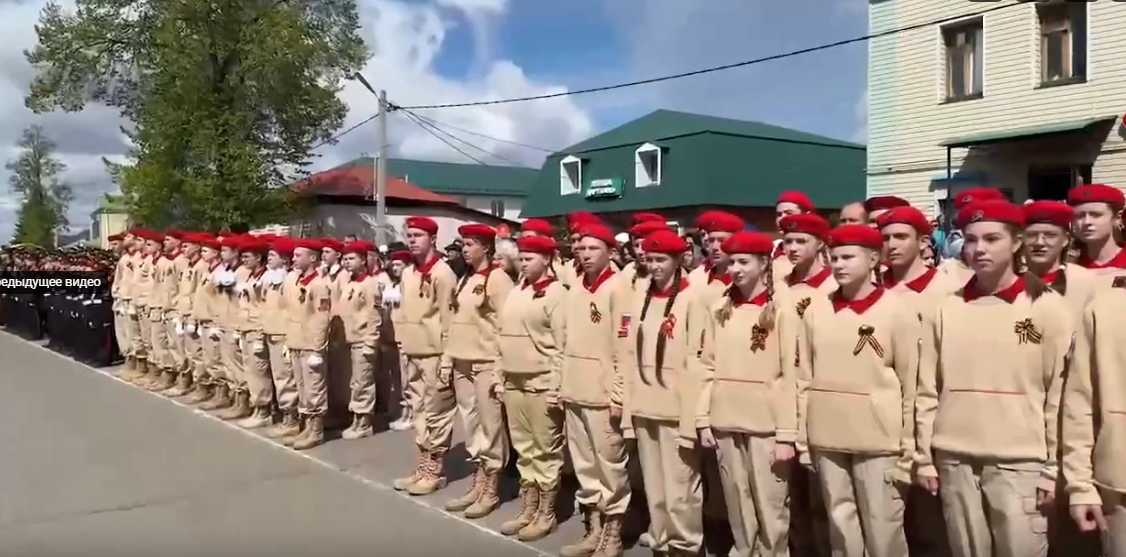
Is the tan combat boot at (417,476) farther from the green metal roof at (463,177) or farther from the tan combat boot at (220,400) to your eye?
the green metal roof at (463,177)

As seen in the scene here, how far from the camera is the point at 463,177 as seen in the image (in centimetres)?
6731

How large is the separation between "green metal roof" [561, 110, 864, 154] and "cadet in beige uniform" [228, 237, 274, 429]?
22180mm

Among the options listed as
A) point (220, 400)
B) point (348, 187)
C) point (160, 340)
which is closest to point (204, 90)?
point (348, 187)

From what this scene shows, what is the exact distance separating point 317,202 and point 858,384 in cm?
2700

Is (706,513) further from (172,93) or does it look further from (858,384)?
(172,93)

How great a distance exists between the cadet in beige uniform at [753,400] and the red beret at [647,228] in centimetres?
70

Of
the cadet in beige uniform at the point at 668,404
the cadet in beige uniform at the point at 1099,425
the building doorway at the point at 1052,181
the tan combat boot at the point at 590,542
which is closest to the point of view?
the cadet in beige uniform at the point at 1099,425

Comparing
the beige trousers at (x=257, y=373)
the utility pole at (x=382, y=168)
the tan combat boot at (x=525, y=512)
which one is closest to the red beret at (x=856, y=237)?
the tan combat boot at (x=525, y=512)

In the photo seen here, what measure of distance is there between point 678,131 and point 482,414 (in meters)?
26.5

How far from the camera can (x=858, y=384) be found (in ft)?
14.5

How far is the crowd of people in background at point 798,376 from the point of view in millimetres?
3965

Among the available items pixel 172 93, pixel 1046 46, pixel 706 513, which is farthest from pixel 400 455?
pixel 172 93

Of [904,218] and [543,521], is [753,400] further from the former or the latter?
[543,521]

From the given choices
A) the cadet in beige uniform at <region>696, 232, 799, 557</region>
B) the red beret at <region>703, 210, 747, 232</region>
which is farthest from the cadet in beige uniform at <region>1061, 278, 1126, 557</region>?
the red beret at <region>703, 210, 747, 232</region>
